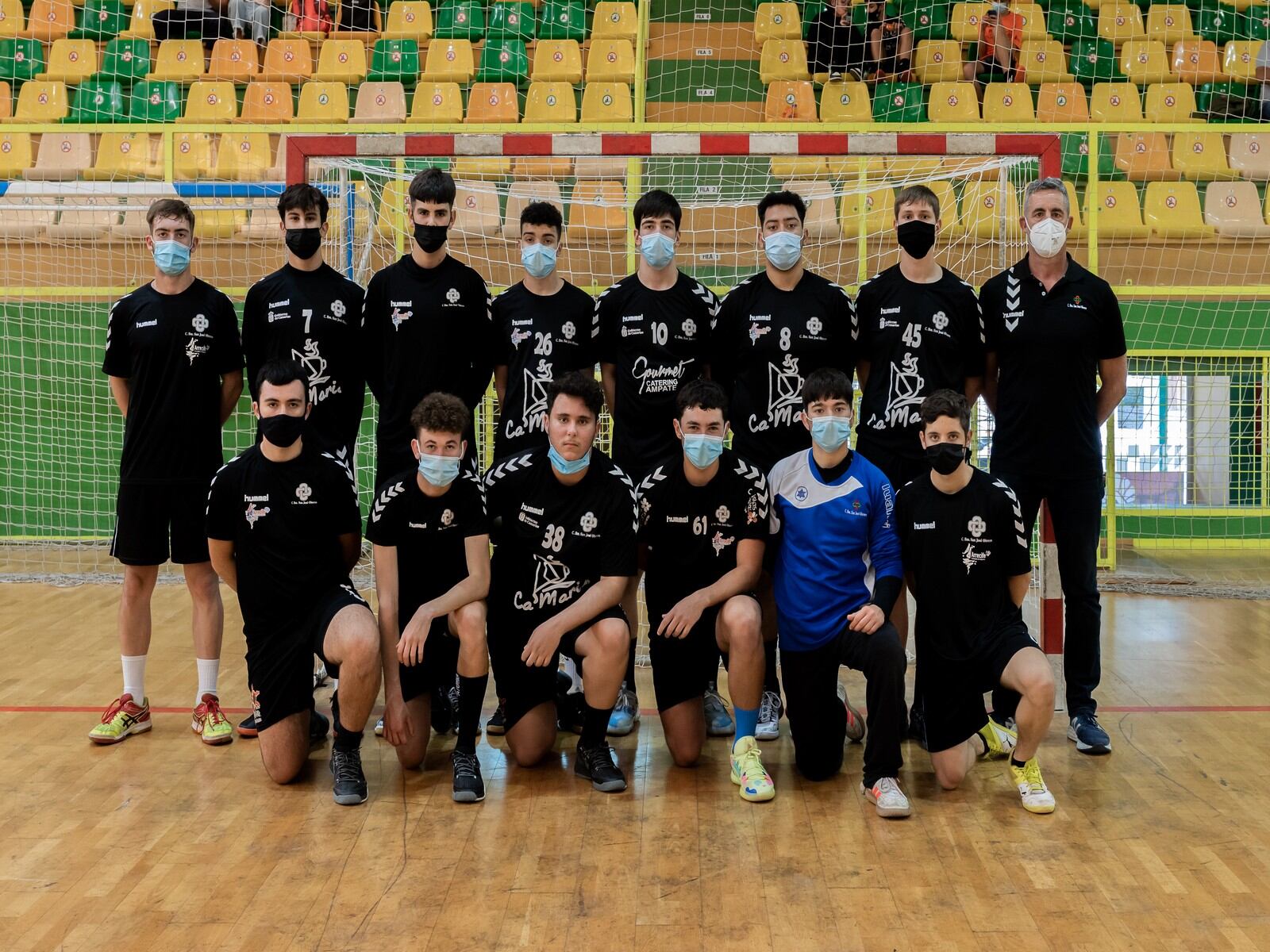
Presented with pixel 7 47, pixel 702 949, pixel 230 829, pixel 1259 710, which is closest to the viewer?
pixel 702 949

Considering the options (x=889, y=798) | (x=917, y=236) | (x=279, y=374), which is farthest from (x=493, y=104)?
(x=889, y=798)

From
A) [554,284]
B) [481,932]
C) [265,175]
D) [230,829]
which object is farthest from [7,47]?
[481,932]

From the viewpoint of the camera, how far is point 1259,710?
5227 millimetres

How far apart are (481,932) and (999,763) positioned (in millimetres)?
2270

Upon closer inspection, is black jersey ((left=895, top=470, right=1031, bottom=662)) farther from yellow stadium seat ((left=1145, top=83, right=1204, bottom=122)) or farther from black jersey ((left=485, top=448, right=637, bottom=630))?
yellow stadium seat ((left=1145, top=83, right=1204, bottom=122))

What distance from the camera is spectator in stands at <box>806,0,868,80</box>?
10094mm

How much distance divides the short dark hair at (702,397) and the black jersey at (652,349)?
19.0 inches

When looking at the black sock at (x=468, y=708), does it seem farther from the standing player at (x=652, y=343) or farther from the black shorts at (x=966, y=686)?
the black shorts at (x=966, y=686)

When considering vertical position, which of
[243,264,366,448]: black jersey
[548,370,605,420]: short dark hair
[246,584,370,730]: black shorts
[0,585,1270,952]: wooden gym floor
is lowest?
[0,585,1270,952]: wooden gym floor

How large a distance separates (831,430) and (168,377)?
259cm

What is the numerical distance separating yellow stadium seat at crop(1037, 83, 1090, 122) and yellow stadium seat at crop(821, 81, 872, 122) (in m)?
1.40

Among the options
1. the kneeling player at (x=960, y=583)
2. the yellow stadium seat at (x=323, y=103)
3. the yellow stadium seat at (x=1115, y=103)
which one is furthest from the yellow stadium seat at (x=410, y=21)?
the kneeling player at (x=960, y=583)

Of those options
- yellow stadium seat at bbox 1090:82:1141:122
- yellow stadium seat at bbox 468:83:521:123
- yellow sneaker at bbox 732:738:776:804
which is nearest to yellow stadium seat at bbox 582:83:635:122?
yellow stadium seat at bbox 468:83:521:123

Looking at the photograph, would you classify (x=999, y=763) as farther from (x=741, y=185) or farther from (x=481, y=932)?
(x=741, y=185)
